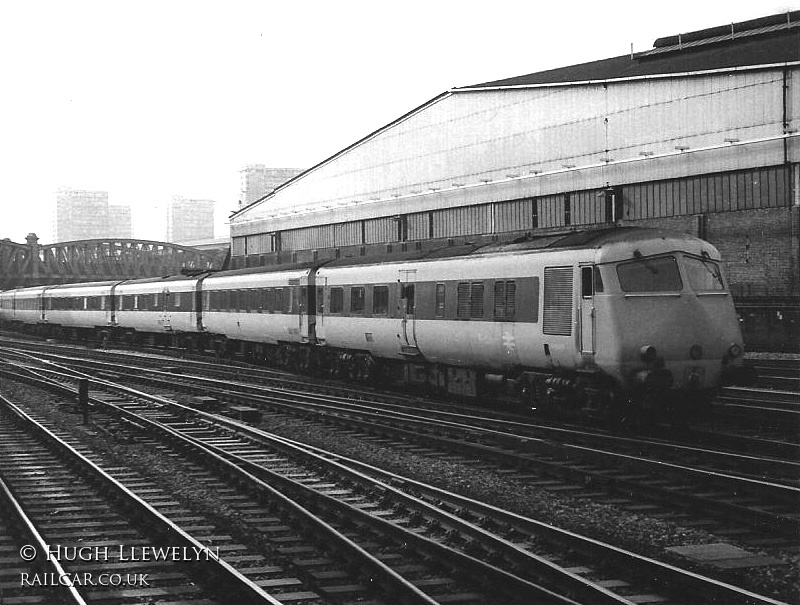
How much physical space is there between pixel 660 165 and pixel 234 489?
80.8ft

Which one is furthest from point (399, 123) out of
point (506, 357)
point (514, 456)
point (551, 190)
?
point (514, 456)

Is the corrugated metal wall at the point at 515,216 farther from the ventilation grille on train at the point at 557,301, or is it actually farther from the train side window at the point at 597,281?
the train side window at the point at 597,281

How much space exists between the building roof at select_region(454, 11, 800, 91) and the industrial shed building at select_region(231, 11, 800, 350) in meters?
0.08

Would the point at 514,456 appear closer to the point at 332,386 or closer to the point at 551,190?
the point at 332,386

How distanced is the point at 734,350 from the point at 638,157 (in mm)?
19047

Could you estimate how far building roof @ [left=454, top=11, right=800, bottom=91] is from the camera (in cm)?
3177

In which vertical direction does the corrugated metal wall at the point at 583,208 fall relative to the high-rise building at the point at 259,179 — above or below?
below

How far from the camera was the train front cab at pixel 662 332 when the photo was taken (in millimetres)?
15382

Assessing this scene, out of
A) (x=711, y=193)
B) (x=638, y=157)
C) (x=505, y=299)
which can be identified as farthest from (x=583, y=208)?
(x=505, y=299)

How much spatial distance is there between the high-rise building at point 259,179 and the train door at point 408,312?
5544 inches

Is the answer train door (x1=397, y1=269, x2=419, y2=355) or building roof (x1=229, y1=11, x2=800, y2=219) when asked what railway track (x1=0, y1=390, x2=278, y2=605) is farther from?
building roof (x1=229, y1=11, x2=800, y2=219)

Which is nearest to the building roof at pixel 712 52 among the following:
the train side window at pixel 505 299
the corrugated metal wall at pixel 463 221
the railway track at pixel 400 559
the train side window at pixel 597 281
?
the corrugated metal wall at pixel 463 221

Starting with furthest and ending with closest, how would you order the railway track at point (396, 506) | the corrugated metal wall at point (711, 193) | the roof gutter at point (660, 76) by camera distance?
the corrugated metal wall at point (711, 193) → the roof gutter at point (660, 76) → the railway track at point (396, 506)

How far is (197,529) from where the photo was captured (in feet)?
34.0
